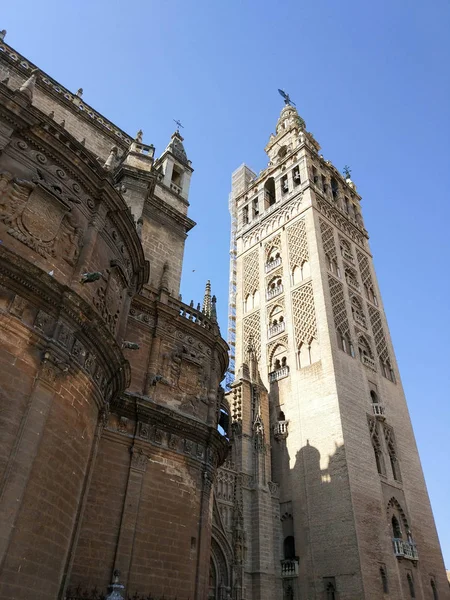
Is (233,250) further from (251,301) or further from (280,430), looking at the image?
(280,430)

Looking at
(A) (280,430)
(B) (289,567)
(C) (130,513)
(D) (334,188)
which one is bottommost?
(C) (130,513)

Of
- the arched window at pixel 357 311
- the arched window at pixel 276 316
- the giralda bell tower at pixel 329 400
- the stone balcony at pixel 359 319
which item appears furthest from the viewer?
the arched window at pixel 276 316

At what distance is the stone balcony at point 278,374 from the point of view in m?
28.2

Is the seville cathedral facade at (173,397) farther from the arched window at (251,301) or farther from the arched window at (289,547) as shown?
the arched window at (251,301)

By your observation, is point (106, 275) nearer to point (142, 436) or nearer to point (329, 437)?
point (142, 436)

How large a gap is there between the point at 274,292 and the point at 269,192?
1171cm

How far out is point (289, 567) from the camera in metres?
22.1

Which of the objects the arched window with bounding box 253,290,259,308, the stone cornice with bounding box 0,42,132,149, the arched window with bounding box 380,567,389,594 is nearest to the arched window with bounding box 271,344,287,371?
the arched window with bounding box 253,290,259,308

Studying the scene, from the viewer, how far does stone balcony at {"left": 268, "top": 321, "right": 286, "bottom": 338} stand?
3029 cm

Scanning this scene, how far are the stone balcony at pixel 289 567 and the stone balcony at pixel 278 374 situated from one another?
365 inches

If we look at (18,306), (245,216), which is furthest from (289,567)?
(245,216)

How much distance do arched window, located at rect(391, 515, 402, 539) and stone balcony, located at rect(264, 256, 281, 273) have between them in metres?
16.7

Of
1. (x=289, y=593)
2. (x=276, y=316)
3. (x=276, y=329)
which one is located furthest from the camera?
(x=276, y=316)

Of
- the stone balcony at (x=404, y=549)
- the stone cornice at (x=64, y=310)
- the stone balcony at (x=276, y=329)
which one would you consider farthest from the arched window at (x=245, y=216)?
the stone cornice at (x=64, y=310)
